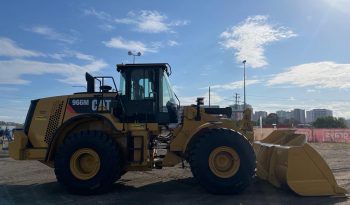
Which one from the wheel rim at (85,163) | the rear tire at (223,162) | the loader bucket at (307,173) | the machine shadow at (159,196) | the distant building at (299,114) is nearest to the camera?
the machine shadow at (159,196)

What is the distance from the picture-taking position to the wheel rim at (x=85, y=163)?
31.8ft

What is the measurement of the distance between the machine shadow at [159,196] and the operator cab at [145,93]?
1.74m

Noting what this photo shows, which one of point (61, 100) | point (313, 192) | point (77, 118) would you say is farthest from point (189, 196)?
point (61, 100)

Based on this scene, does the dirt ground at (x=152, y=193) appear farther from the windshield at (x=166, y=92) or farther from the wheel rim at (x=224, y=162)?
the windshield at (x=166, y=92)

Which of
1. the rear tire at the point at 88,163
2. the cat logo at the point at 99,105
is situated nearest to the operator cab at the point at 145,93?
the cat logo at the point at 99,105

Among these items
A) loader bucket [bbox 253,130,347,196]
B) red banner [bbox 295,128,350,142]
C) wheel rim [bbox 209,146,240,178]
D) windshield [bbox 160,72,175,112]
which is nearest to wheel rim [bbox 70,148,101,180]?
windshield [bbox 160,72,175,112]

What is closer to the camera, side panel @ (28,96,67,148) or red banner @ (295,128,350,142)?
side panel @ (28,96,67,148)

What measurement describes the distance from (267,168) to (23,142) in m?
6.10

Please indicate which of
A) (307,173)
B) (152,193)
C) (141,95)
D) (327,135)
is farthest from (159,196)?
(327,135)

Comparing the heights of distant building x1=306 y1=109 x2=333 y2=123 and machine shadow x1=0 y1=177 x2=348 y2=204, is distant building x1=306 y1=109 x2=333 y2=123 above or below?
above

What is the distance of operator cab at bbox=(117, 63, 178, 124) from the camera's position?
10305 mm

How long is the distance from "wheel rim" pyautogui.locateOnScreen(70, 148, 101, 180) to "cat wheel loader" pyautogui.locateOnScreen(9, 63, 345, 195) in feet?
0.08

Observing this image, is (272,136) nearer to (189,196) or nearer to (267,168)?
(267,168)

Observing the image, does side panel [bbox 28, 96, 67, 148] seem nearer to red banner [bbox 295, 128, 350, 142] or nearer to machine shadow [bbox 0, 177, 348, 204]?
machine shadow [bbox 0, 177, 348, 204]
